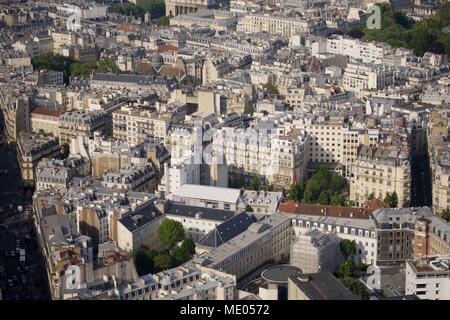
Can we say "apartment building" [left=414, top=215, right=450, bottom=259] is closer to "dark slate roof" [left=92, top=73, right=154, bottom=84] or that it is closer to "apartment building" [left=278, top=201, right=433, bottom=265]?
"apartment building" [left=278, top=201, right=433, bottom=265]

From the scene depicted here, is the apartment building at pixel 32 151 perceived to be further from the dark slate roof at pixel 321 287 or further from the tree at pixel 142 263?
the dark slate roof at pixel 321 287

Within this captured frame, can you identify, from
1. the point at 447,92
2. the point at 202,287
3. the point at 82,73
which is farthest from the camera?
the point at 82,73

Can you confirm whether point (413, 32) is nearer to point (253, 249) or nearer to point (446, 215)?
point (446, 215)

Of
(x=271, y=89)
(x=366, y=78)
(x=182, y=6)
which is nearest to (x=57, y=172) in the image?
(x=271, y=89)

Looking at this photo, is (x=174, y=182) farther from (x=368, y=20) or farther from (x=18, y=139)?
(x=368, y=20)
